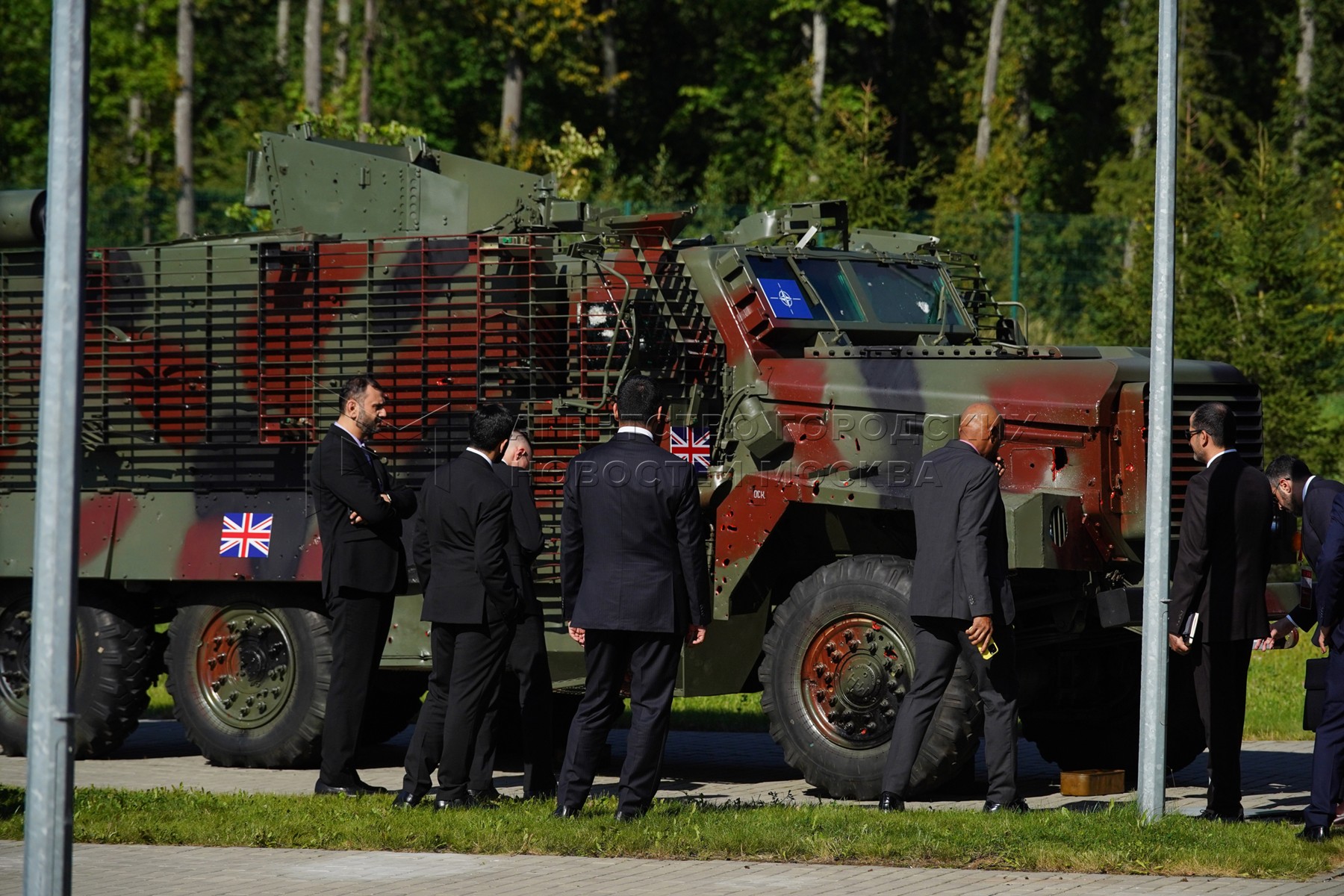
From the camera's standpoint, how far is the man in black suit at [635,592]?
891 centimetres

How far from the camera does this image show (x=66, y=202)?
5871 millimetres

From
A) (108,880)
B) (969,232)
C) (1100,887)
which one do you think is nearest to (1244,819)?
(1100,887)

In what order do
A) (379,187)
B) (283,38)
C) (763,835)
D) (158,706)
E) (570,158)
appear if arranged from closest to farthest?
(763,835) → (379,187) → (158,706) → (570,158) → (283,38)

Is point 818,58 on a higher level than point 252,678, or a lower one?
higher

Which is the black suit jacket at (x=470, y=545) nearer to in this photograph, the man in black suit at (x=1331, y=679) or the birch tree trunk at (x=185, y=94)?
the man in black suit at (x=1331, y=679)

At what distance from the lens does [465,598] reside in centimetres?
959

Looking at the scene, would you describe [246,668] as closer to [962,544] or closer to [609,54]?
[962,544]

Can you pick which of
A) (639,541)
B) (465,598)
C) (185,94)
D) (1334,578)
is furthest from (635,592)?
(185,94)

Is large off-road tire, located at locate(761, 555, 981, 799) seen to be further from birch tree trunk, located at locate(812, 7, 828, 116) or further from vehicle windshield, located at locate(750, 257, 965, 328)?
birch tree trunk, located at locate(812, 7, 828, 116)

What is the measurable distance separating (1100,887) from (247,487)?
21.5ft

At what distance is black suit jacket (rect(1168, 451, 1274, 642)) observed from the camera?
9.39 meters

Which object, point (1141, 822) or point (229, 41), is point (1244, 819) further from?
point (229, 41)

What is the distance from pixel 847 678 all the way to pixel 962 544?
1.69 m

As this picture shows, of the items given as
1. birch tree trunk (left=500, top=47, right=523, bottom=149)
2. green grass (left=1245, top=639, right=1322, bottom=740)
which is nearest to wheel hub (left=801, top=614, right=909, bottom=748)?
green grass (left=1245, top=639, right=1322, bottom=740)
